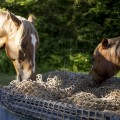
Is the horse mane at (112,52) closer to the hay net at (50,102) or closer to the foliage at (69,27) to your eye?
the hay net at (50,102)

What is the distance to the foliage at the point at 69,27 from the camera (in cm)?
801

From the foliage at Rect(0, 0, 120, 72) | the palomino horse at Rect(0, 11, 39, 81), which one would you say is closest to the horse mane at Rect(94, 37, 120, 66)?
the palomino horse at Rect(0, 11, 39, 81)

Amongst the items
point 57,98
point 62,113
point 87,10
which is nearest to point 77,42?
point 87,10

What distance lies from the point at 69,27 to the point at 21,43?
18.2 feet

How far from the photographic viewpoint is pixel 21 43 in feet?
9.64

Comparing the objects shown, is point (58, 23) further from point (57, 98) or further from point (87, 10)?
point (57, 98)

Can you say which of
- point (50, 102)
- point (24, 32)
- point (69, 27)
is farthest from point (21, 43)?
point (69, 27)

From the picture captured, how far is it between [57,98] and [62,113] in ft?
1.89

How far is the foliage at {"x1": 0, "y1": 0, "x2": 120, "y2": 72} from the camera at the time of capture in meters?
8.01

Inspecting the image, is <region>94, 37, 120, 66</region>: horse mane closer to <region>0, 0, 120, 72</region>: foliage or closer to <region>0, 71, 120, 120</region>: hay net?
<region>0, 71, 120, 120</region>: hay net

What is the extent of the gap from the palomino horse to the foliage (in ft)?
15.5

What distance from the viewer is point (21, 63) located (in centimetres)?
296

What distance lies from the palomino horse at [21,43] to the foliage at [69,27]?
15.5ft

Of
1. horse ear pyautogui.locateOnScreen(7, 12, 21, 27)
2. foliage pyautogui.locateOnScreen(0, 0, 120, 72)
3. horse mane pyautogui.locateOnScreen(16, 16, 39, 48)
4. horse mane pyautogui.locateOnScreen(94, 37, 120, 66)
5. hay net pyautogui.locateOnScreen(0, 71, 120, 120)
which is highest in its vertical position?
horse ear pyautogui.locateOnScreen(7, 12, 21, 27)
